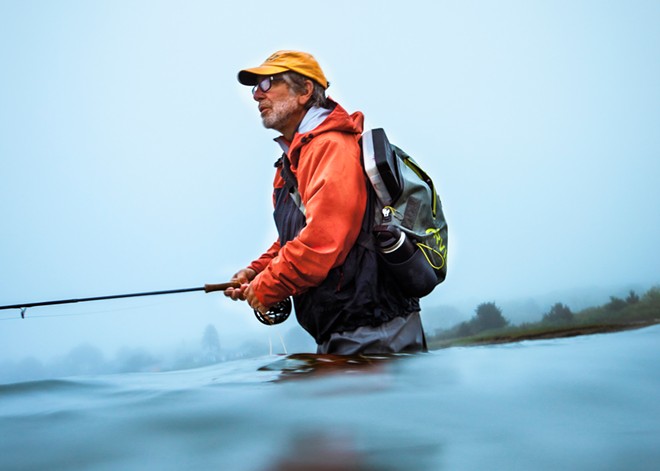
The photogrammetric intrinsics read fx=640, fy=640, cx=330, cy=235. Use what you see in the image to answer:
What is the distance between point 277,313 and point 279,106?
1.06 meters

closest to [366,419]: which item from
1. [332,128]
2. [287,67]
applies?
[332,128]

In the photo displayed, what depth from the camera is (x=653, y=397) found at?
1.75 meters

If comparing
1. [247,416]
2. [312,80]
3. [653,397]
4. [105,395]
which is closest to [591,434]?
[653,397]

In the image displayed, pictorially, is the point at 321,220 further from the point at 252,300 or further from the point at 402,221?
the point at 252,300

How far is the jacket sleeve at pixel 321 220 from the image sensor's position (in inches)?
107

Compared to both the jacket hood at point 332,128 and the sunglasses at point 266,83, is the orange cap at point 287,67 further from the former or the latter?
the jacket hood at point 332,128

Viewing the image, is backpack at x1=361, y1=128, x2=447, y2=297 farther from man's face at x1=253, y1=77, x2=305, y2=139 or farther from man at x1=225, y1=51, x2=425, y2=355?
man's face at x1=253, y1=77, x2=305, y2=139

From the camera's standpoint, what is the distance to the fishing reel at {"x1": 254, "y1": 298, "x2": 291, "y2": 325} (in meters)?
3.07

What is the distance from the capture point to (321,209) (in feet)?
8.92

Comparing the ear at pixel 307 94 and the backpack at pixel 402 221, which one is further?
the ear at pixel 307 94

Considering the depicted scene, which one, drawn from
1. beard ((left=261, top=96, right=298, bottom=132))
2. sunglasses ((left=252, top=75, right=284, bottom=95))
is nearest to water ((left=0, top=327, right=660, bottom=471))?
beard ((left=261, top=96, right=298, bottom=132))

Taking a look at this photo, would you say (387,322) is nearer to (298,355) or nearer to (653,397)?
(298,355)

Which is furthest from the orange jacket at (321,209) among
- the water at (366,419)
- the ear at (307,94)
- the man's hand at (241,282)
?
the water at (366,419)

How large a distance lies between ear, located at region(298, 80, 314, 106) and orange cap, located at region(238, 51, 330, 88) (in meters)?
0.04
